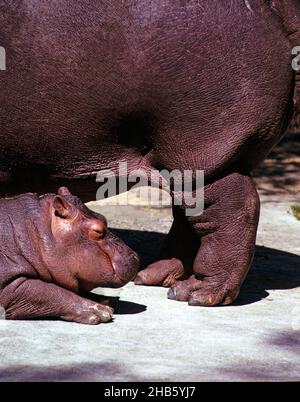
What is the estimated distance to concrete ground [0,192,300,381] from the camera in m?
4.58

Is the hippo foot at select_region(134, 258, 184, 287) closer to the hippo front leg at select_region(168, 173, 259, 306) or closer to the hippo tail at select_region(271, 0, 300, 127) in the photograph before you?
the hippo front leg at select_region(168, 173, 259, 306)

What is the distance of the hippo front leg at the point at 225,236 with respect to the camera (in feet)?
19.1

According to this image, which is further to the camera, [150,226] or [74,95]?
[150,226]

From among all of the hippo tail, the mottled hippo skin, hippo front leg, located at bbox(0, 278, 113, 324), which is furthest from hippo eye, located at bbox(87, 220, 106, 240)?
the hippo tail

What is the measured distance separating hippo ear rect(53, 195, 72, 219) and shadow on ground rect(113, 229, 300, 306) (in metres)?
1.10

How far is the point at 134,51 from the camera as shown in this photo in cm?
555

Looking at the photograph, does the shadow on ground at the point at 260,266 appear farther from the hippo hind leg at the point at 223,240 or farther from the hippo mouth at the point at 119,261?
the hippo mouth at the point at 119,261

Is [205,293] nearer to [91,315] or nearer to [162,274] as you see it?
[162,274]

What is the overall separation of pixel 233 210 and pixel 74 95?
101cm

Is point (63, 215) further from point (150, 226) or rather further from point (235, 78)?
point (150, 226)

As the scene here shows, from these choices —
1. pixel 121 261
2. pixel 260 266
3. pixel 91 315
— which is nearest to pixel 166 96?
pixel 121 261

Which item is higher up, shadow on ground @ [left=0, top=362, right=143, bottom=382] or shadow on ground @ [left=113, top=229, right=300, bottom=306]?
shadow on ground @ [left=113, top=229, right=300, bottom=306]
